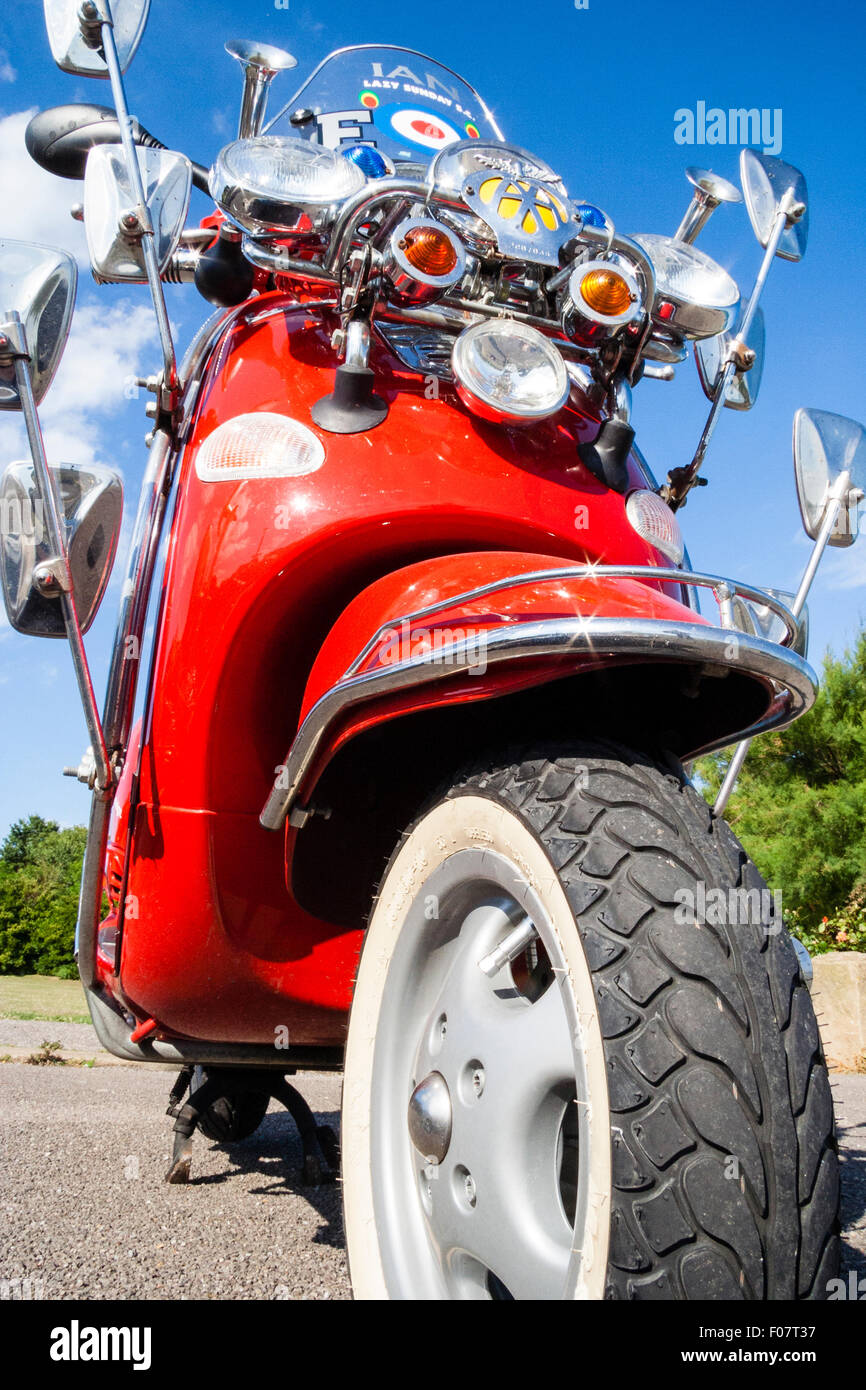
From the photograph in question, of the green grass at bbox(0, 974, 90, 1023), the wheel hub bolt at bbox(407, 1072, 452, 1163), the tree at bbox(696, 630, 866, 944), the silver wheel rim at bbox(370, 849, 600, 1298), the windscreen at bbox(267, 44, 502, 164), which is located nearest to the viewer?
the silver wheel rim at bbox(370, 849, 600, 1298)

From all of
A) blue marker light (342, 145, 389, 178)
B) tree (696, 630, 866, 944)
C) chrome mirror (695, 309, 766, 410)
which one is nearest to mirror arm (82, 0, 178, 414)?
blue marker light (342, 145, 389, 178)

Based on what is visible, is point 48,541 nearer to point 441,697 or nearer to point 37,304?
point 37,304

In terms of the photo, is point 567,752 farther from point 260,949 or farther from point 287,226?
point 287,226

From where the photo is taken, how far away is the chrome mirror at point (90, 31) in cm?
224

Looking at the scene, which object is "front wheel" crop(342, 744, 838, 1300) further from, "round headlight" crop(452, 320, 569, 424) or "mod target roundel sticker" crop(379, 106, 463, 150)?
"mod target roundel sticker" crop(379, 106, 463, 150)

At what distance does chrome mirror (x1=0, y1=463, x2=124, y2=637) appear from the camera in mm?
2141

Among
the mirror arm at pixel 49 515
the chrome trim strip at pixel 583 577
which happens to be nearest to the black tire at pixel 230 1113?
the mirror arm at pixel 49 515

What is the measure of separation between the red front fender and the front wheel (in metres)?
0.14

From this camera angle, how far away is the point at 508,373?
1923 millimetres

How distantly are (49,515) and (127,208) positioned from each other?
634mm

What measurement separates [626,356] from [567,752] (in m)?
1.11

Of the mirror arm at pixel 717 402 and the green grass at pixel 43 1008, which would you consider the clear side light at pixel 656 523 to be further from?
the green grass at pixel 43 1008

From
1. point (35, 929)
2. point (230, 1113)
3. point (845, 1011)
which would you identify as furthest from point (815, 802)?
point (35, 929)

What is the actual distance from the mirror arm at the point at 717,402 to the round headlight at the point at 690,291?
0.15 m
